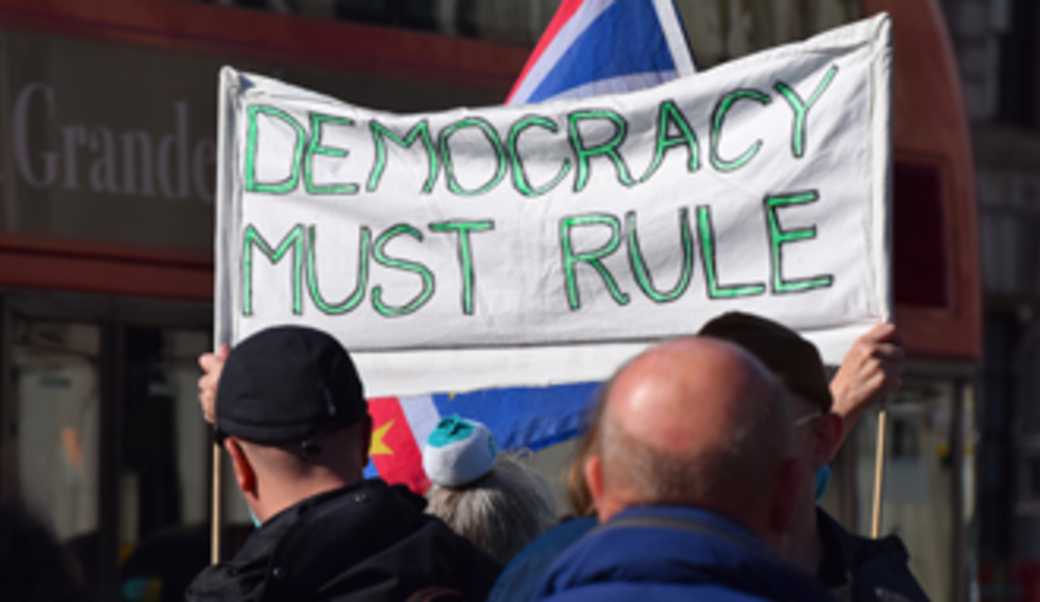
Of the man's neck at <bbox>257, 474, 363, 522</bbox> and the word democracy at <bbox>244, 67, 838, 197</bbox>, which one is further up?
the word democracy at <bbox>244, 67, 838, 197</bbox>

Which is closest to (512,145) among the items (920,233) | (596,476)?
(596,476)

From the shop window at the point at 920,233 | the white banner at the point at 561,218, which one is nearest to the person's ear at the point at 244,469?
the white banner at the point at 561,218

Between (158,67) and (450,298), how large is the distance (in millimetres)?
1988

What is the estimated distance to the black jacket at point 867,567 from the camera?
1.90 metres

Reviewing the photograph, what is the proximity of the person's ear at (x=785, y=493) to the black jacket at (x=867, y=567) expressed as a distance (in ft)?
1.79

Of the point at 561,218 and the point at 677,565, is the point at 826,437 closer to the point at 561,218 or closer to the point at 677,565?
the point at 677,565

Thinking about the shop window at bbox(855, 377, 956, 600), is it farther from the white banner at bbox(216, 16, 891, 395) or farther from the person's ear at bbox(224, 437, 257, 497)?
the person's ear at bbox(224, 437, 257, 497)

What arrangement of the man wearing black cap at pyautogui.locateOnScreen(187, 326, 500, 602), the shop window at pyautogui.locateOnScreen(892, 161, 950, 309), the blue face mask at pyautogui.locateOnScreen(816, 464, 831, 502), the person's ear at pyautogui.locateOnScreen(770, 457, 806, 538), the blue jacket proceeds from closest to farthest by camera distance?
the blue jacket → the person's ear at pyautogui.locateOnScreen(770, 457, 806, 538) → the man wearing black cap at pyautogui.locateOnScreen(187, 326, 500, 602) → the blue face mask at pyautogui.locateOnScreen(816, 464, 831, 502) → the shop window at pyautogui.locateOnScreen(892, 161, 950, 309)

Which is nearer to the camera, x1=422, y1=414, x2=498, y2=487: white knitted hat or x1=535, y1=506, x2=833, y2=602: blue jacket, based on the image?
x1=535, y1=506, x2=833, y2=602: blue jacket

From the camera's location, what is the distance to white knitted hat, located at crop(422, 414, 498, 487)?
110 inches

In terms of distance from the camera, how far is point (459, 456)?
9.23 feet

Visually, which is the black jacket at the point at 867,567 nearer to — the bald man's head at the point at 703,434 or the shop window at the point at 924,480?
the bald man's head at the point at 703,434

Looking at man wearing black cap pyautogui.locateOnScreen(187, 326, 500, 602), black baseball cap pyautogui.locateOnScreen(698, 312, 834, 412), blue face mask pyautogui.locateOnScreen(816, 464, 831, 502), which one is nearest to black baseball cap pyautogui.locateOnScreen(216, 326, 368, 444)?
man wearing black cap pyautogui.locateOnScreen(187, 326, 500, 602)

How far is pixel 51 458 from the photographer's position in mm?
4520
